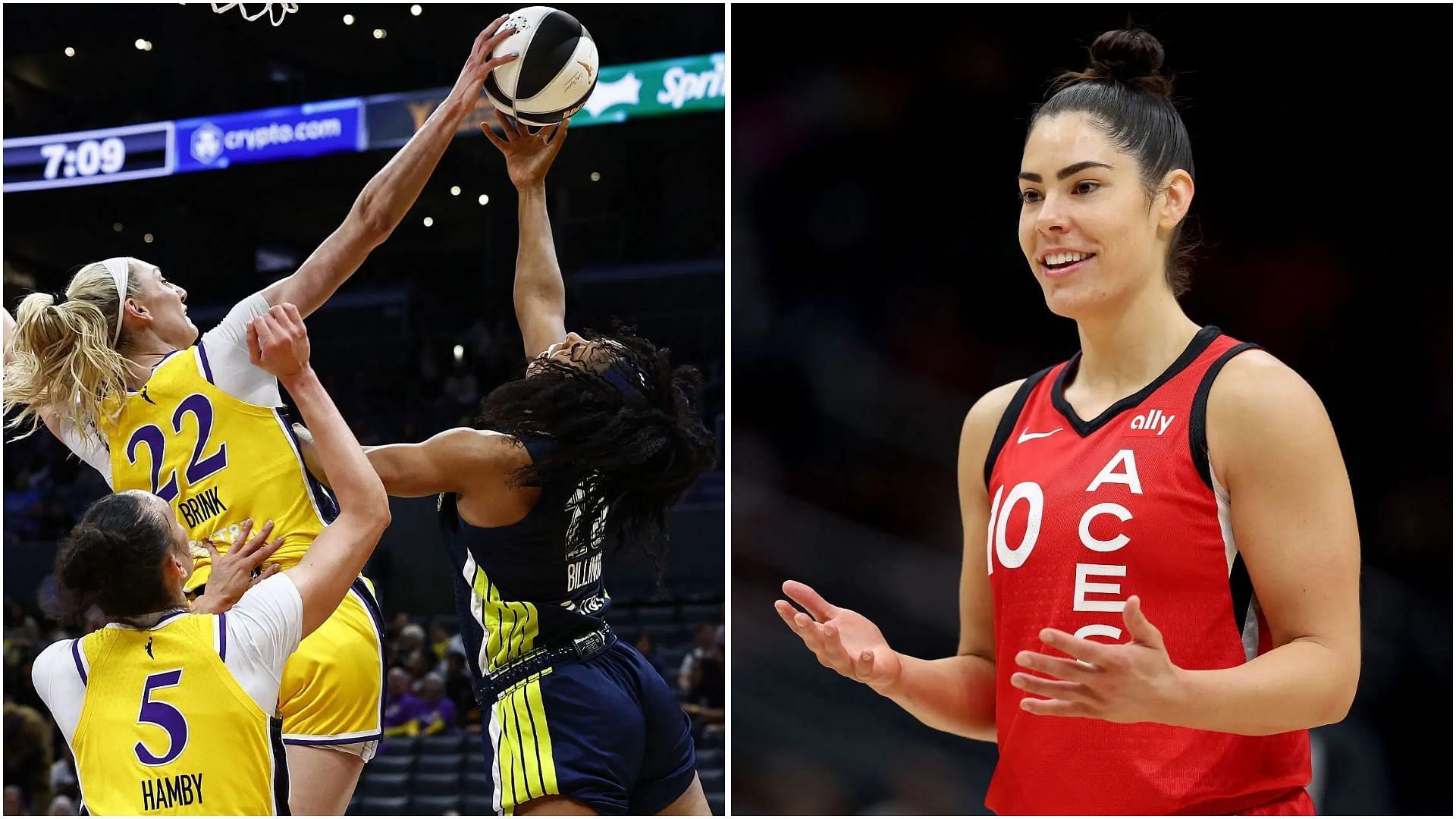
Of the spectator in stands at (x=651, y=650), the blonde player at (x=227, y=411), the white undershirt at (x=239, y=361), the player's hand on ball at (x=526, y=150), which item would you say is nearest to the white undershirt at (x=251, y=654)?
the blonde player at (x=227, y=411)

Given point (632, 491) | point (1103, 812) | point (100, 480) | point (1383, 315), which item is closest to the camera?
point (1103, 812)

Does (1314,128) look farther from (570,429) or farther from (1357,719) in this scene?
(570,429)

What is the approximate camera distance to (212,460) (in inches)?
121

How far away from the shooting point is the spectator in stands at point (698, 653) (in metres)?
9.30

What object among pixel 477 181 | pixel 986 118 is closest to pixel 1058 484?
pixel 986 118

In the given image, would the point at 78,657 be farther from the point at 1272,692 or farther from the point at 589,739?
the point at 1272,692

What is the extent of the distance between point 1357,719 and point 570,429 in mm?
1931

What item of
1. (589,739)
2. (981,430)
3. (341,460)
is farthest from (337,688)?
(981,430)

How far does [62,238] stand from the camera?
43.0ft

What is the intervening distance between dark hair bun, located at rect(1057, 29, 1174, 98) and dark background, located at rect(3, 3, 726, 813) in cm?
908

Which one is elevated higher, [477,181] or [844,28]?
[477,181]

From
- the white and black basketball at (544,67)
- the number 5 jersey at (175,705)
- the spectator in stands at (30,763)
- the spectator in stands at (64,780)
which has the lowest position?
the spectator in stands at (64,780)

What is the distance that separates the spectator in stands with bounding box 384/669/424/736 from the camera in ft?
32.8

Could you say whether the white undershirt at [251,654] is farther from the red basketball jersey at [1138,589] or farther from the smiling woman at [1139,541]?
the red basketball jersey at [1138,589]
